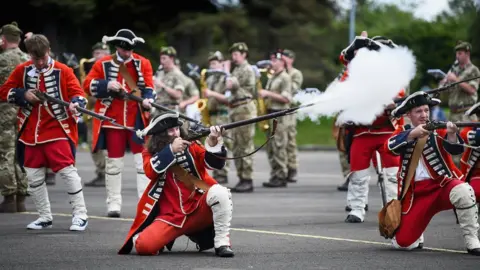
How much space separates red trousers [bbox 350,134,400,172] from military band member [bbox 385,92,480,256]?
224cm

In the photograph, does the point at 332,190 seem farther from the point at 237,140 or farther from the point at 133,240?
the point at 133,240

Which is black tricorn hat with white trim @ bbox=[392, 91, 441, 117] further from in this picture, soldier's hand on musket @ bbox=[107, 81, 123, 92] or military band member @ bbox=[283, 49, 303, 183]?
military band member @ bbox=[283, 49, 303, 183]

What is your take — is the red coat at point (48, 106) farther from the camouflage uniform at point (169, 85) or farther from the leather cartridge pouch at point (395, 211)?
the camouflage uniform at point (169, 85)

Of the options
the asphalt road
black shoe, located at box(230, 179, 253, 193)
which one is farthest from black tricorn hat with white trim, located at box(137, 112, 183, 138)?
black shoe, located at box(230, 179, 253, 193)

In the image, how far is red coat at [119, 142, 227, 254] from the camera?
10.4m

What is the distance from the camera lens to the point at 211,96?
63.8 feet

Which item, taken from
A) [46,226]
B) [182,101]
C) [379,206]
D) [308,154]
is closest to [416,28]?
[308,154]

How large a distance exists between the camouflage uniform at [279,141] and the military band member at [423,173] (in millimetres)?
8323

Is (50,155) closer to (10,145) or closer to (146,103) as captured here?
(146,103)

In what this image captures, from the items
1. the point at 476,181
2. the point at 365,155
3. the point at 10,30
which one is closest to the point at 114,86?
the point at 10,30

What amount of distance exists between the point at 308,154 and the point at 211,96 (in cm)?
1164

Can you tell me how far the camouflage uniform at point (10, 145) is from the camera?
14.1 meters

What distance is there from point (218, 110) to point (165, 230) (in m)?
9.64

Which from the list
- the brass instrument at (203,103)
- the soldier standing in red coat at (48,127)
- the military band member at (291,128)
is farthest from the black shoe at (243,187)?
the soldier standing in red coat at (48,127)
